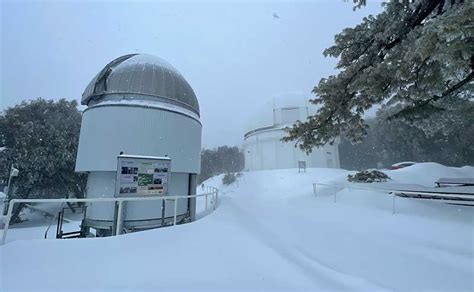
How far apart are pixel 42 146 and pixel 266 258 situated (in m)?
19.5

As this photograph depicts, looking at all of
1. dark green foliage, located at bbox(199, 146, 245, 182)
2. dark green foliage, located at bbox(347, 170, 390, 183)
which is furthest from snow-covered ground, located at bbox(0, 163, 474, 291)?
dark green foliage, located at bbox(199, 146, 245, 182)

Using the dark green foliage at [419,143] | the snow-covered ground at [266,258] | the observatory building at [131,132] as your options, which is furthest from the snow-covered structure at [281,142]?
the snow-covered ground at [266,258]

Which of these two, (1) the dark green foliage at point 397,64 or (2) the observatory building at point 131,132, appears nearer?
(1) the dark green foliage at point 397,64

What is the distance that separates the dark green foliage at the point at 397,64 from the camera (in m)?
4.19

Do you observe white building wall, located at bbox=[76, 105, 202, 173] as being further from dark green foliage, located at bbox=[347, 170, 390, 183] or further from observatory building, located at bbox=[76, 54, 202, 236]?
dark green foliage, located at bbox=[347, 170, 390, 183]

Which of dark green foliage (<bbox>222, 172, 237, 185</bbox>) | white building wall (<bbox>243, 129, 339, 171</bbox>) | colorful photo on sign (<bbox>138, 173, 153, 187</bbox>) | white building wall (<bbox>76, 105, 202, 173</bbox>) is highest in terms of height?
white building wall (<bbox>243, 129, 339, 171</bbox>)

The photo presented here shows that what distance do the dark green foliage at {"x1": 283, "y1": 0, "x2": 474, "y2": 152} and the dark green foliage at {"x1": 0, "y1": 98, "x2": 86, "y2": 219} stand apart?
17.2 meters

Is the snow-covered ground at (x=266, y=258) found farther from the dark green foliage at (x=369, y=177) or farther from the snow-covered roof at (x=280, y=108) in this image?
the snow-covered roof at (x=280, y=108)

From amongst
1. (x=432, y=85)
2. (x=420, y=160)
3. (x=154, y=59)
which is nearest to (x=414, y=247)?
(x=432, y=85)

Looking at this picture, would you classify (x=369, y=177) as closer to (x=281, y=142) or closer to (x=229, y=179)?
(x=229, y=179)

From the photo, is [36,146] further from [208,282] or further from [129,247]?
[208,282]

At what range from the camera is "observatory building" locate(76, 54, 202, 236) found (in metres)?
8.68

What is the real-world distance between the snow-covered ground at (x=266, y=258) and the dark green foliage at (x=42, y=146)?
640 inches

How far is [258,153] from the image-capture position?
2842 centimetres
